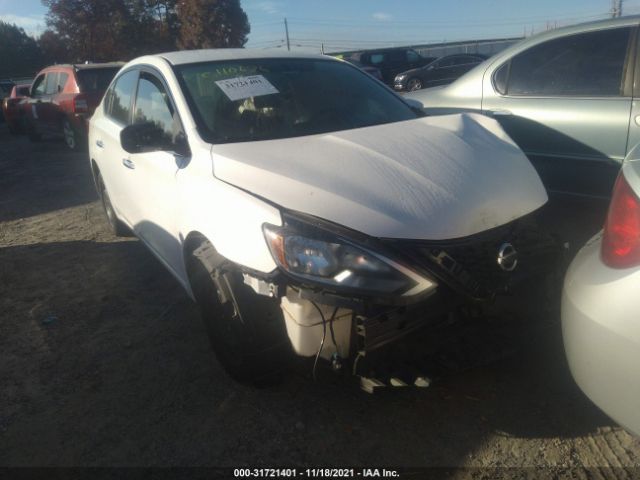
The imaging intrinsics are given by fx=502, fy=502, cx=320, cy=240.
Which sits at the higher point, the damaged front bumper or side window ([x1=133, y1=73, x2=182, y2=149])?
side window ([x1=133, y1=73, x2=182, y2=149])

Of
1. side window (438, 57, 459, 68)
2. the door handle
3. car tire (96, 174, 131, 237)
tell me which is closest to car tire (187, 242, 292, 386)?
car tire (96, 174, 131, 237)

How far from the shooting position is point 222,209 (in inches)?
86.0

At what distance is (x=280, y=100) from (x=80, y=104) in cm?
762

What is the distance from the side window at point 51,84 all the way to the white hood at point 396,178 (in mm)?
9543

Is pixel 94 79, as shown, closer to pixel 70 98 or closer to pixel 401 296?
pixel 70 98

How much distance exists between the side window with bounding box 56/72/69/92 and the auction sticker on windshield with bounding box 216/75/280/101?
816 centimetres

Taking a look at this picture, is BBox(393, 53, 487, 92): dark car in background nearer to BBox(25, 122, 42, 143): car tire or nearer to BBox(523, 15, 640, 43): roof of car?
BBox(25, 122, 42, 143): car tire

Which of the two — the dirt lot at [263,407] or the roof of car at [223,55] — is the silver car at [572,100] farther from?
the roof of car at [223,55]

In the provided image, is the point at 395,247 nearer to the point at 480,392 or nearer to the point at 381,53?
the point at 480,392

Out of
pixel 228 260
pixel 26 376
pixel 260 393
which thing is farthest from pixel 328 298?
pixel 26 376

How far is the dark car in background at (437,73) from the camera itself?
1731 centimetres

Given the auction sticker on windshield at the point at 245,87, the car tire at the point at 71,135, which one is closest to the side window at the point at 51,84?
the car tire at the point at 71,135

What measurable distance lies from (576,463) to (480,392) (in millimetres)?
502

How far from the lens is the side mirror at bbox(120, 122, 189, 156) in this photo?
271 centimetres
